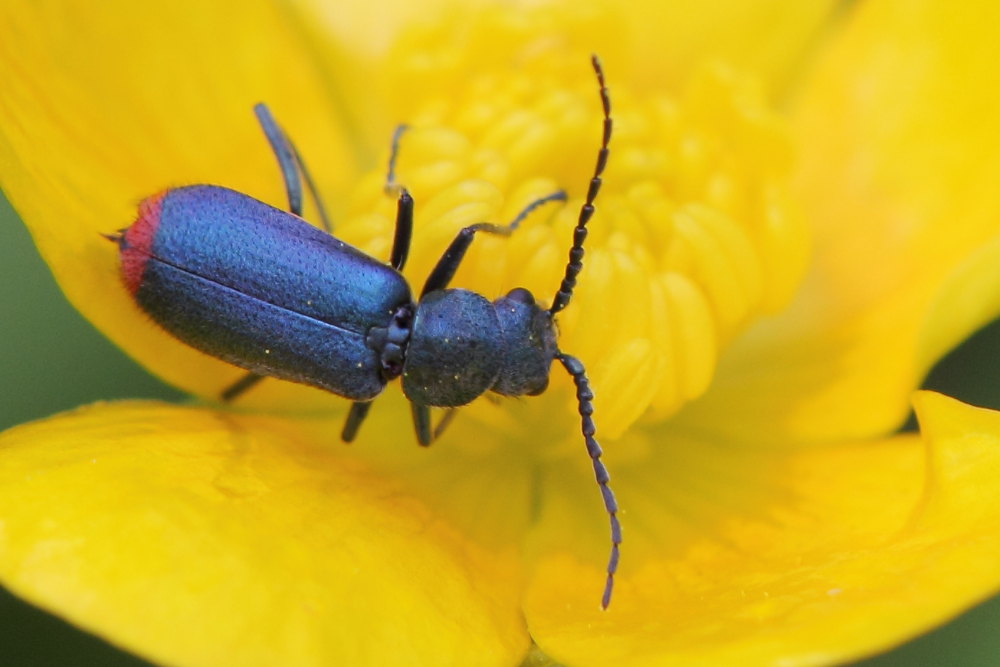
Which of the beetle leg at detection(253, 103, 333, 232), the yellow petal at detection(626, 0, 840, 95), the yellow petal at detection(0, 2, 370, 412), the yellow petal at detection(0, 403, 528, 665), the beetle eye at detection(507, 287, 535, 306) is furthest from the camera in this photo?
the yellow petal at detection(626, 0, 840, 95)

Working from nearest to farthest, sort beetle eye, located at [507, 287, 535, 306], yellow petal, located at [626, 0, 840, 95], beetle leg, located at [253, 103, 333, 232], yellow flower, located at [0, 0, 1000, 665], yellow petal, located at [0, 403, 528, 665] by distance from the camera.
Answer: yellow petal, located at [0, 403, 528, 665]
yellow flower, located at [0, 0, 1000, 665]
beetle eye, located at [507, 287, 535, 306]
beetle leg, located at [253, 103, 333, 232]
yellow petal, located at [626, 0, 840, 95]

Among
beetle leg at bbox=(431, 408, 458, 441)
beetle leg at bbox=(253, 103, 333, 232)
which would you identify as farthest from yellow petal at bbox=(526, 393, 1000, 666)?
beetle leg at bbox=(253, 103, 333, 232)

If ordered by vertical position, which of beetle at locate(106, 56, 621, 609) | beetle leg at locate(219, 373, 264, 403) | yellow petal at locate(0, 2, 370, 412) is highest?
yellow petal at locate(0, 2, 370, 412)

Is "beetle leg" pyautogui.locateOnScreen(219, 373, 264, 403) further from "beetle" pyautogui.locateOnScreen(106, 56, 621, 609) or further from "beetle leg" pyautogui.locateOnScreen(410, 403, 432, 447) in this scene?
"beetle leg" pyautogui.locateOnScreen(410, 403, 432, 447)

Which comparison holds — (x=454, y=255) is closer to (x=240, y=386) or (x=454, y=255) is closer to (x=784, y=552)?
(x=240, y=386)

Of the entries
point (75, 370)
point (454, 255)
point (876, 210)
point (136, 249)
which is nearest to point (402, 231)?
point (454, 255)

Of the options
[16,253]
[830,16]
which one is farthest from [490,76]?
[16,253]

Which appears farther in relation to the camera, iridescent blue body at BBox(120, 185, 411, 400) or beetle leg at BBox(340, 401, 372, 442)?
beetle leg at BBox(340, 401, 372, 442)

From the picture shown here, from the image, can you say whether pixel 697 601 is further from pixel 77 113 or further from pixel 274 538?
pixel 77 113
